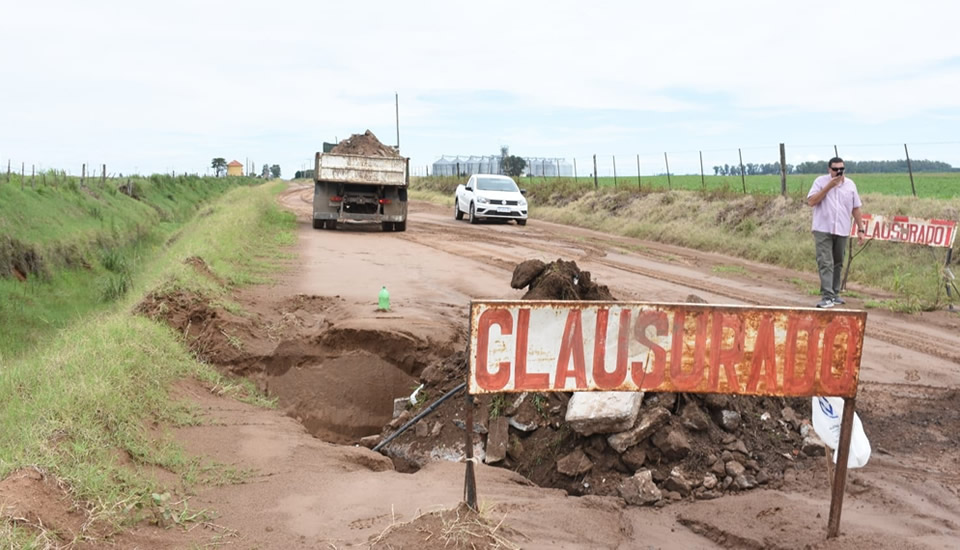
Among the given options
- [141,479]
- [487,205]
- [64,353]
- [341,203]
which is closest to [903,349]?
[141,479]

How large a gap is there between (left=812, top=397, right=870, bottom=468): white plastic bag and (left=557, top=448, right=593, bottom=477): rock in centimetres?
164

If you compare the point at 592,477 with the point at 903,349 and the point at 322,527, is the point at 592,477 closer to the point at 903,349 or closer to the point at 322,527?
the point at 322,527

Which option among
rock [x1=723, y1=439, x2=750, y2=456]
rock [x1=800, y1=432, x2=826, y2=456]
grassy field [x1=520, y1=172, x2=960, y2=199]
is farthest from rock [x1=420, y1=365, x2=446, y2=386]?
grassy field [x1=520, y1=172, x2=960, y2=199]

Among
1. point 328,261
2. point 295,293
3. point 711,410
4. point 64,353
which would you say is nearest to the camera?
point 711,410

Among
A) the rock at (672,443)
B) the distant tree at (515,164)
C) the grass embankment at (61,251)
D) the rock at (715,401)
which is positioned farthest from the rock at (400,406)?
the distant tree at (515,164)

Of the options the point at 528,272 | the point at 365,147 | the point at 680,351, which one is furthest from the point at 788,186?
the point at 680,351

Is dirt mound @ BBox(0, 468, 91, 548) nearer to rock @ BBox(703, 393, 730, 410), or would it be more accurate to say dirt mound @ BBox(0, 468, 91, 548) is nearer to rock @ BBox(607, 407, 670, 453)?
rock @ BBox(607, 407, 670, 453)

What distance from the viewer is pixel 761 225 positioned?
785 inches

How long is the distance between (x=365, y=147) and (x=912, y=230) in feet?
49.3

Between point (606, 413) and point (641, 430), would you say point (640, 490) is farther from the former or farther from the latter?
point (606, 413)

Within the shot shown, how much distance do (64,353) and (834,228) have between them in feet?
29.0

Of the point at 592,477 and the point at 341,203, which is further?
the point at 341,203

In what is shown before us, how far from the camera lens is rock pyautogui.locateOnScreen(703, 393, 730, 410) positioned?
6.08 meters

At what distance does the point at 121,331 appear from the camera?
782 centimetres
